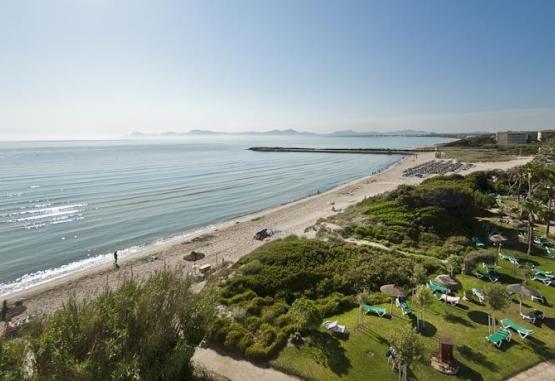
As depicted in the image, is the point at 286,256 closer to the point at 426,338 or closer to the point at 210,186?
the point at 426,338

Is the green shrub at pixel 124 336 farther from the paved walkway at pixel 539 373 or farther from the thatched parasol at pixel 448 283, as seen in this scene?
the thatched parasol at pixel 448 283

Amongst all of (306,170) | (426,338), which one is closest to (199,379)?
(426,338)

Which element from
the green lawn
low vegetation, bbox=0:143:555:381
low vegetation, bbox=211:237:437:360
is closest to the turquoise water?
low vegetation, bbox=211:237:437:360

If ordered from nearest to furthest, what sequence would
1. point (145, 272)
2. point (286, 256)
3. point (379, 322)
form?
point (379, 322) → point (286, 256) → point (145, 272)

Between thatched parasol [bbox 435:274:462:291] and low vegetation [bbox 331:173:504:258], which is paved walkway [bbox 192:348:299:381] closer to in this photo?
thatched parasol [bbox 435:274:462:291]

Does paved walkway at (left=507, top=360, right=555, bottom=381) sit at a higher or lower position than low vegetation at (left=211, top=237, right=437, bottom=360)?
lower

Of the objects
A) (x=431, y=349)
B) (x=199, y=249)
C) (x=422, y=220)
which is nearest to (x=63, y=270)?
(x=199, y=249)
